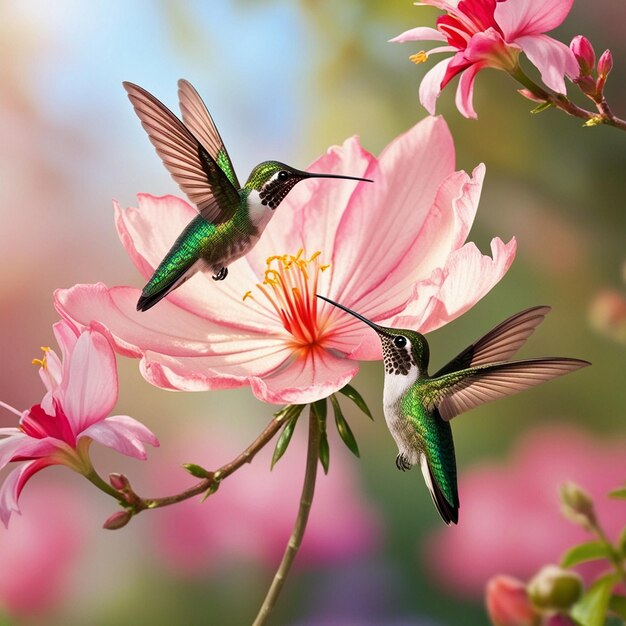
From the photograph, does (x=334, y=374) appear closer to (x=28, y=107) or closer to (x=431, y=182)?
(x=431, y=182)

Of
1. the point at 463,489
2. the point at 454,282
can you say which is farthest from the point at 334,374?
the point at 463,489

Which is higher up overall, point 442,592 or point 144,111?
→ point 144,111

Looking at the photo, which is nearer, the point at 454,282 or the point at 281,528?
the point at 454,282

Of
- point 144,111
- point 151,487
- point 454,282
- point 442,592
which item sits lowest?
point 442,592

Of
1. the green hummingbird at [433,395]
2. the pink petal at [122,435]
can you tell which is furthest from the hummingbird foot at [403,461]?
the pink petal at [122,435]

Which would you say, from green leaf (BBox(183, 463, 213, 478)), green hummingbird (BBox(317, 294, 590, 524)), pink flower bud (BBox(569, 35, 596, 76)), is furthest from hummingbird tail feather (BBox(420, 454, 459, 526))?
pink flower bud (BBox(569, 35, 596, 76))

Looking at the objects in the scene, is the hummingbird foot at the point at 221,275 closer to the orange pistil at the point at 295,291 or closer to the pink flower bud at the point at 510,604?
the orange pistil at the point at 295,291

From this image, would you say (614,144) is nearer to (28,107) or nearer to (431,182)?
(431,182)

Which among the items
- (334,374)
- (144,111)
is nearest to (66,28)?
(144,111)

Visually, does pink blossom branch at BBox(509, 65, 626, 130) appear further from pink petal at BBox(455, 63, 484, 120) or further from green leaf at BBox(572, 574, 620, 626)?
green leaf at BBox(572, 574, 620, 626)
